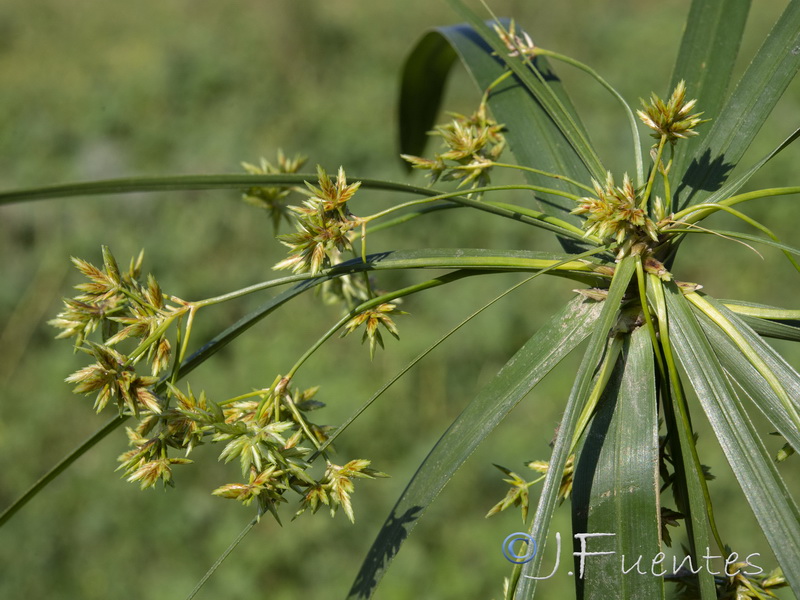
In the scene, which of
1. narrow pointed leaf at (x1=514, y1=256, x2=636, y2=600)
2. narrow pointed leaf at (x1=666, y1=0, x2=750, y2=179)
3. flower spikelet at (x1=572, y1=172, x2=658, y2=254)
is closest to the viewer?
narrow pointed leaf at (x1=514, y1=256, x2=636, y2=600)

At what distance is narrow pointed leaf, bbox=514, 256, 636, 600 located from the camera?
672 mm

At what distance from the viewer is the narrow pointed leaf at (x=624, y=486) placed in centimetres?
75

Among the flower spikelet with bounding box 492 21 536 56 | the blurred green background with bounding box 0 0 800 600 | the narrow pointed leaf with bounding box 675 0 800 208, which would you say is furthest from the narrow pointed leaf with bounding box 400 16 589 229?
the blurred green background with bounding box 0 0 800 600

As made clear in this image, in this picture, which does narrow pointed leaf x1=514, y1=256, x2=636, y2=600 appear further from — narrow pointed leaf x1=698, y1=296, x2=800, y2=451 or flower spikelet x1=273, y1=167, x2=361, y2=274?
flower spikelet x1=273, y1=167, x2=361, y2=274

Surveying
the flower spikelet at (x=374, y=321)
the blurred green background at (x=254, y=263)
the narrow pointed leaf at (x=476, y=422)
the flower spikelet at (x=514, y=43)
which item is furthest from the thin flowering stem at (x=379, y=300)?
the blurred green background at (x=254, y=263)

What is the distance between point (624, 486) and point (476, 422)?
16 centimetres

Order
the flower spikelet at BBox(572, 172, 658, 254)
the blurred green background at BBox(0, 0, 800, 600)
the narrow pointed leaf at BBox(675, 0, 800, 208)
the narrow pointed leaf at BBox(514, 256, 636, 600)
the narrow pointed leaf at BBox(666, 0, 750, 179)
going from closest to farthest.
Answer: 1. the narrow pointed leaf at BBox(514, 256, 636, 600)
2. the flower spikelet at BBox(572, 172, 658, 254)
3. the narrow pointed leaf at BBox(675, 0, 800, 208)
4. the narrow pointed leaf at BBox(666, 0, 750, 179)
5. the blurred green background at BBox(0, 0, 800, 600)

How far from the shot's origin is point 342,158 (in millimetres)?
5004

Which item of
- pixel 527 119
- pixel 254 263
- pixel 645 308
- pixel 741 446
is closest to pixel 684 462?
pixel 741 446

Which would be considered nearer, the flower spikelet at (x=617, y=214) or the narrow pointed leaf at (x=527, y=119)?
the flower spikelet at (x=617, y=214)

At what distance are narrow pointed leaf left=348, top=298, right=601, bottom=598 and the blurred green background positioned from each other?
1.47 m

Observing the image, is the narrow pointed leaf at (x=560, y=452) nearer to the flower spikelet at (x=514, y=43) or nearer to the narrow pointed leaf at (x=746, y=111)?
the narrow pointed leaf at (x=746, y=111)

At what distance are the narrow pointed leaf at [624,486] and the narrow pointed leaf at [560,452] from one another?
83 millimetres

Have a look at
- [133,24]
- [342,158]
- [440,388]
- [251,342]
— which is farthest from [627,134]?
[133,24]
